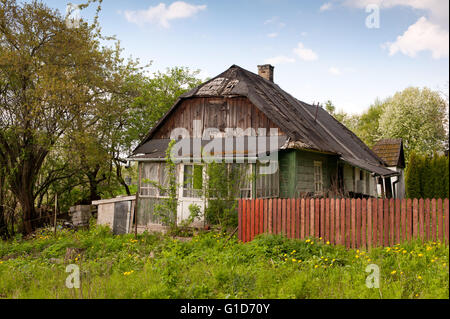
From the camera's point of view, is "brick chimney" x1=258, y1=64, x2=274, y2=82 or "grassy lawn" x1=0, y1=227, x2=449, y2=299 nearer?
"grassy lawn" x1=0, y1=227, x2=449, y2=299

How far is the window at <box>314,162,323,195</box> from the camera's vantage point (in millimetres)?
14383

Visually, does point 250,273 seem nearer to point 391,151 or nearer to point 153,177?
point 153,177

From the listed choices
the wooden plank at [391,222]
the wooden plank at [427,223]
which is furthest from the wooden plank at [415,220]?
the wooden plank at [391,222]

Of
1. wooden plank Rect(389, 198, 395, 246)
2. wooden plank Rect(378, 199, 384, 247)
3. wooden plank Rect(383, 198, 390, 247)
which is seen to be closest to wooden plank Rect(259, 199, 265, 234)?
wooden plank Rect(378, 199, 384, 247)

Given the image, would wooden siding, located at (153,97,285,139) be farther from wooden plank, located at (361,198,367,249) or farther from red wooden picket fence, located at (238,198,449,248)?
wooden plank, located at (361,198,367,249)

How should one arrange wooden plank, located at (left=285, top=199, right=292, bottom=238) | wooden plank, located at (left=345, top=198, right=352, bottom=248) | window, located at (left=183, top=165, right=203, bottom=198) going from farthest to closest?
window, located at (left=183, top=165, right=203, bottom=198) < wooden plank, located at (left=285, top=199, right=292, bottom=238) < wooden plank, located at (left=345, top=198, right=352, bottom=248)

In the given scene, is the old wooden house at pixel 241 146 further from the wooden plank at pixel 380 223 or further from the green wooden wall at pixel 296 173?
the wooden plank at pixel 380 223

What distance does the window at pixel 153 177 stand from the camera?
13.3 metres

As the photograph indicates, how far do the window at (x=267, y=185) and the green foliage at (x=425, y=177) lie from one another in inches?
405

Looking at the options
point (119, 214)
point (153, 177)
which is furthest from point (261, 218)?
point (119, 214)
